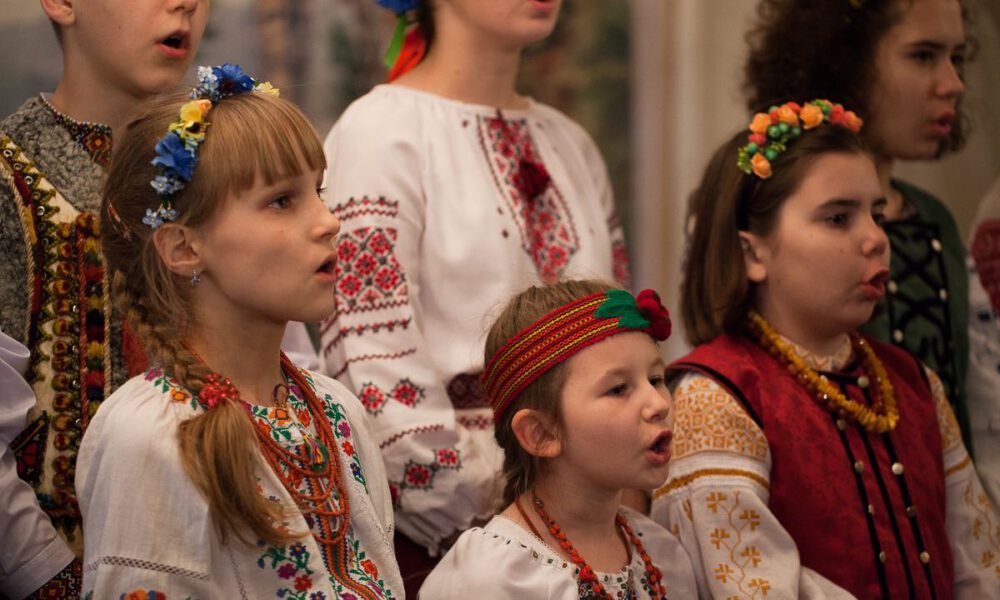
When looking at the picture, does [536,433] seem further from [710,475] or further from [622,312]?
[710,475]

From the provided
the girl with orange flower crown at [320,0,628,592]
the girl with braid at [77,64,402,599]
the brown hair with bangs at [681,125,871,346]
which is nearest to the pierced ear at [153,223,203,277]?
the girl with braid at [77,64,402,599]

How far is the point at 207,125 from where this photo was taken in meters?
2.03

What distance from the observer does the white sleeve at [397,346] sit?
2.58 m

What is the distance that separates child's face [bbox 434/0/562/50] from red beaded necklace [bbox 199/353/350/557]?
1.08 metres

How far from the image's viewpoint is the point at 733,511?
8.16ft

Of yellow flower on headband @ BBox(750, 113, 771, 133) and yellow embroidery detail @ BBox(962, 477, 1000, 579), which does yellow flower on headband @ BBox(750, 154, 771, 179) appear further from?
yellow embroidery detail @ BBox(962, 477, 1000, 579)

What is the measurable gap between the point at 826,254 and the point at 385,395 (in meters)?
0.92

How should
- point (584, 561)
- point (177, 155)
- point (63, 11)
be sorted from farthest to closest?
point (63, 11) → point (584, 561) → point (177, 155)

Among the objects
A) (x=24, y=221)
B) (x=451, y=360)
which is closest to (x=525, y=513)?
(x=451, y=360)

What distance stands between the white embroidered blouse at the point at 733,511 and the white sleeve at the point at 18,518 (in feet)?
3.68

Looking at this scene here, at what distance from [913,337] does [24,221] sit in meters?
1.99

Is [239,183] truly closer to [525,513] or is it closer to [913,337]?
[525,513]

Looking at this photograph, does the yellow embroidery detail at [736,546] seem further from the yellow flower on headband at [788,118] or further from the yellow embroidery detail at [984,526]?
the yellow flower on headband at [788,118]

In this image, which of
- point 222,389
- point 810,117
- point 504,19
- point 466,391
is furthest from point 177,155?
point 810,117
